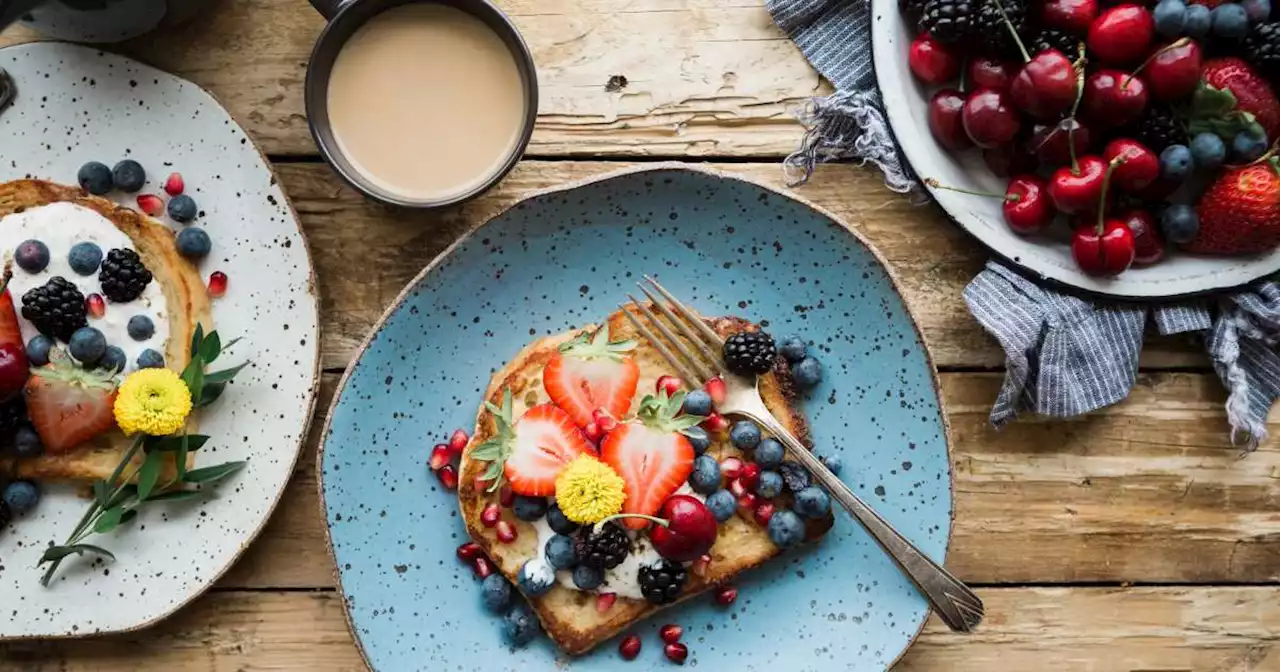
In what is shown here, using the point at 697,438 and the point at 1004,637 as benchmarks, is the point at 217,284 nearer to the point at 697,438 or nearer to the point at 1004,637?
the point at 697,438

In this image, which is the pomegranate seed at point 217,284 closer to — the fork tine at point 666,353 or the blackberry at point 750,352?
the fork tine at point 666,353

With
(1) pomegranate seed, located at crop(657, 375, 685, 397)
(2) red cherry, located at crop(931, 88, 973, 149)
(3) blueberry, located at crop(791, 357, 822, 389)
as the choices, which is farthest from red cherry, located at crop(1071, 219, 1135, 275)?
(1) pomegranate seed, located at crop(657, 375, 685, 397)

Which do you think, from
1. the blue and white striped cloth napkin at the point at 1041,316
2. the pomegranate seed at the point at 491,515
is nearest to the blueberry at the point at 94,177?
the pomegranate seed at the point at 491,515

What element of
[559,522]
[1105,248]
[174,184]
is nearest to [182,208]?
[174,184]

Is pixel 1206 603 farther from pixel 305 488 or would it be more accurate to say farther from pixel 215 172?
pixel 215 172

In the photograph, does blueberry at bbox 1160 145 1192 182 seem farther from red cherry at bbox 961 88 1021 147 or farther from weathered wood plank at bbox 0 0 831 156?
weathered wood plank at bbox 0 0 831 156

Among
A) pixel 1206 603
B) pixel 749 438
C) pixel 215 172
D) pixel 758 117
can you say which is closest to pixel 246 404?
pixel 215 172
